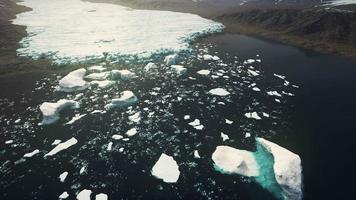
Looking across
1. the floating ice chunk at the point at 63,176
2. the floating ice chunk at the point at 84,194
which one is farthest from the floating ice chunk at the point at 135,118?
the floating ice chunk at the point at 84,194

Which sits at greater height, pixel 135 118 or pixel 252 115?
pixel 252 115

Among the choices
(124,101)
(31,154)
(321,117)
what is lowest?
(31,154)

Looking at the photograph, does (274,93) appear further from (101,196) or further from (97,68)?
(97,68)

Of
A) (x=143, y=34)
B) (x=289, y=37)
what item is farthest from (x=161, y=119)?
(x=289, y=37)

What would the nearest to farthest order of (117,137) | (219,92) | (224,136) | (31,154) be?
(31,154), (117,137), (224,136), (219,92)

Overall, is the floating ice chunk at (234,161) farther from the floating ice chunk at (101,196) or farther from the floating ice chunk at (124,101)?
the floating ice chunk at (124,101)

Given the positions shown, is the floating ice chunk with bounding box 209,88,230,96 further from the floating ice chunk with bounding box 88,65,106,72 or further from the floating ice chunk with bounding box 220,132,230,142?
the floating ice chunk with bounding box 88,65,106,72

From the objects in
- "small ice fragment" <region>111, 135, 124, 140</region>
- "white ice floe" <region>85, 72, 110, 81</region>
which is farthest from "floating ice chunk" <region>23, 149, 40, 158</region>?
"white ice floe" <region>85, 72, 110, 81</region>

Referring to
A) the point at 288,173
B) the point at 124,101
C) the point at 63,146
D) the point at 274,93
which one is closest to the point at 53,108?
the point at 63,146
